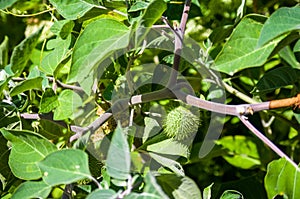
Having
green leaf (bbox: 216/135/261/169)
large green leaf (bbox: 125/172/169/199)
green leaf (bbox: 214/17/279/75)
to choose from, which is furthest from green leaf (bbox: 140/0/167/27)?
green leaf (bbox: 216/135/261/169)

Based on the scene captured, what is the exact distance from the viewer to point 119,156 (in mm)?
762

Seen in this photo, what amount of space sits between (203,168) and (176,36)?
0.87 meters

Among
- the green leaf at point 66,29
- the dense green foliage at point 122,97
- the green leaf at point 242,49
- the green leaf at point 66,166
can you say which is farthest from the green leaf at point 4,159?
the green leaf at point 242,49

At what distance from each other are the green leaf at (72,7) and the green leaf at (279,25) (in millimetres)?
326

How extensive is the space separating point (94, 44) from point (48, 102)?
0.19 metres

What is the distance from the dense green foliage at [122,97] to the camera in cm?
82

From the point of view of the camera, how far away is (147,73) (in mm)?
1170

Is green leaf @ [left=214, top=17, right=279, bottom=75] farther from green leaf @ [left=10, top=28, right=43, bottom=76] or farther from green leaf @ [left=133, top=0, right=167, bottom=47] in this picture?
green leaf @ [left=10, top=28, right=43, bottom=76]

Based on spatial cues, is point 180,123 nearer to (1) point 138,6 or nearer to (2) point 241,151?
(1) point 138,6

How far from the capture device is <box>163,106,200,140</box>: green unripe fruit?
1.05 meters

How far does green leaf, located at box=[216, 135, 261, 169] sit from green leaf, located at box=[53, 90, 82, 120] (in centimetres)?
65

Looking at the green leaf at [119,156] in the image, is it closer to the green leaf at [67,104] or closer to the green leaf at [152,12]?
the green leaf at [152,12]

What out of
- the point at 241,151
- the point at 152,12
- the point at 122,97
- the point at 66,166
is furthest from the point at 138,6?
the point at 241,151

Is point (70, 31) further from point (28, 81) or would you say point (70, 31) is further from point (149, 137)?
point (149, 137)
